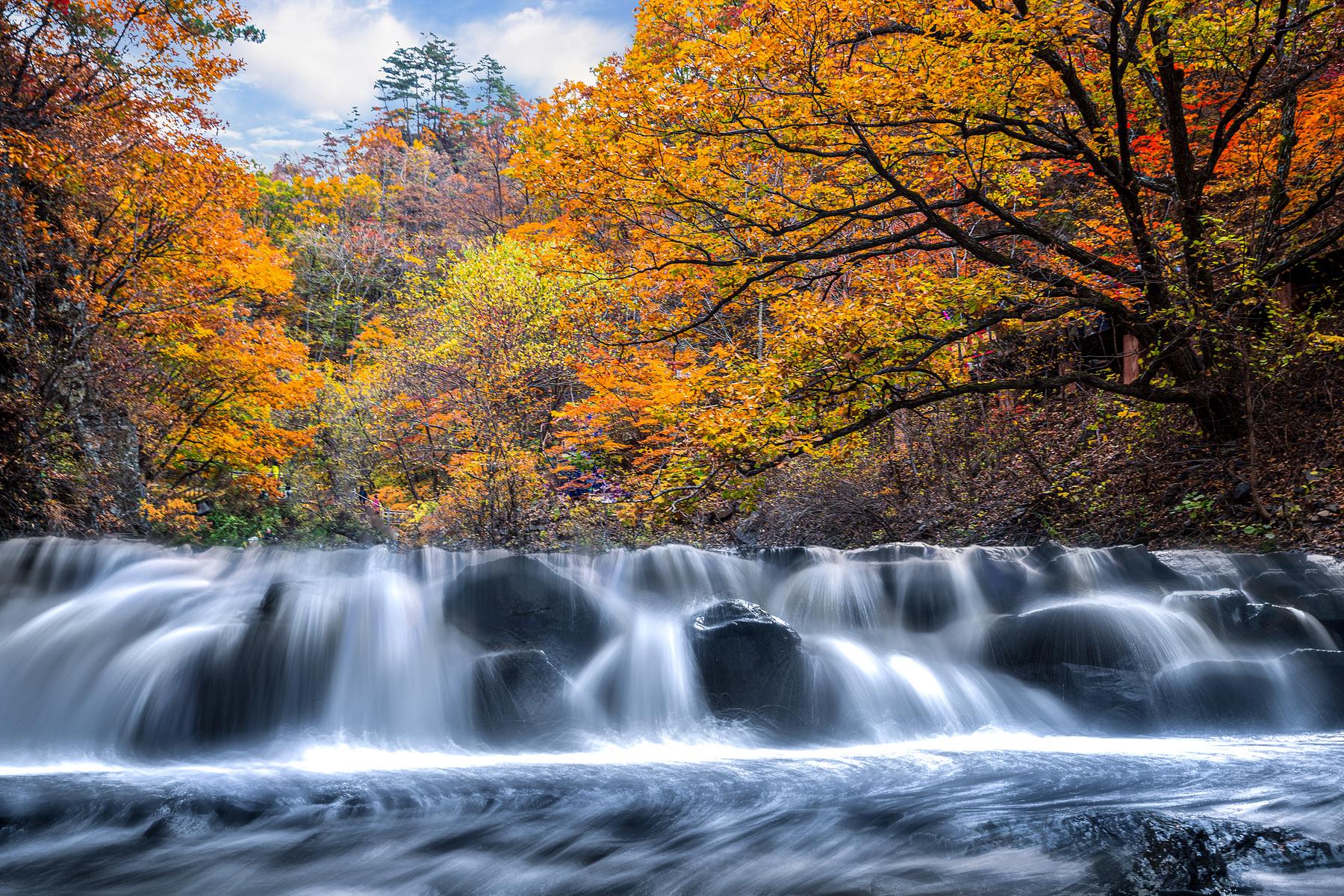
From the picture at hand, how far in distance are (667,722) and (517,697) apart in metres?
1.20

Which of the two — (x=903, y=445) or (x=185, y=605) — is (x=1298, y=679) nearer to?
(x=903, y=445)

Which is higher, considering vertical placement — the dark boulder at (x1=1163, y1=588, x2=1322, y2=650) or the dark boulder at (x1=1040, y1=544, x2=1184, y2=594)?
the dark boulder at (x1=1040, y1=544, x2=1184, y2=594)

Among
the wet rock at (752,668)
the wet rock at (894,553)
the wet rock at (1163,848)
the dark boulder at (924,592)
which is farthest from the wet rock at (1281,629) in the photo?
the wet rock at (752,668)

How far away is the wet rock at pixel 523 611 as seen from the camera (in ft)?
22.0

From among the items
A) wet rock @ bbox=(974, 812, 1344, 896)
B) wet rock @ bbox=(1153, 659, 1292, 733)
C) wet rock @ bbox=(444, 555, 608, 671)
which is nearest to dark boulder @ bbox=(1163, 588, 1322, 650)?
wet rock @ bbox=(1153, 659, 1292, 733)

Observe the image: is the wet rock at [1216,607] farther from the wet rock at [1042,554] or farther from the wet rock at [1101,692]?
the wet rock at [1042,554]

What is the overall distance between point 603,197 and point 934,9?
3899 millimetres

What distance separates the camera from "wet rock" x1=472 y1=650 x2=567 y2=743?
19.4ft

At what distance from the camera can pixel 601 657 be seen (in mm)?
6840

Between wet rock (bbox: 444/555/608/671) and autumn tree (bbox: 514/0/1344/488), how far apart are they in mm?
2101

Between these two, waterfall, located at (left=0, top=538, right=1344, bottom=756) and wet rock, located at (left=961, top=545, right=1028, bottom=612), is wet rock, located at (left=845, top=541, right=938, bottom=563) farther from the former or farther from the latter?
waterfall, located at (left=0, top=538, right=1344, bottom=756)

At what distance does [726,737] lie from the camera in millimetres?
5957

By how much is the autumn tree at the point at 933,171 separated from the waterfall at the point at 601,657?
6.95 ft

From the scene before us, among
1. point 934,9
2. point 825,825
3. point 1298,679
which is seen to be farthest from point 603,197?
point 1298,679
